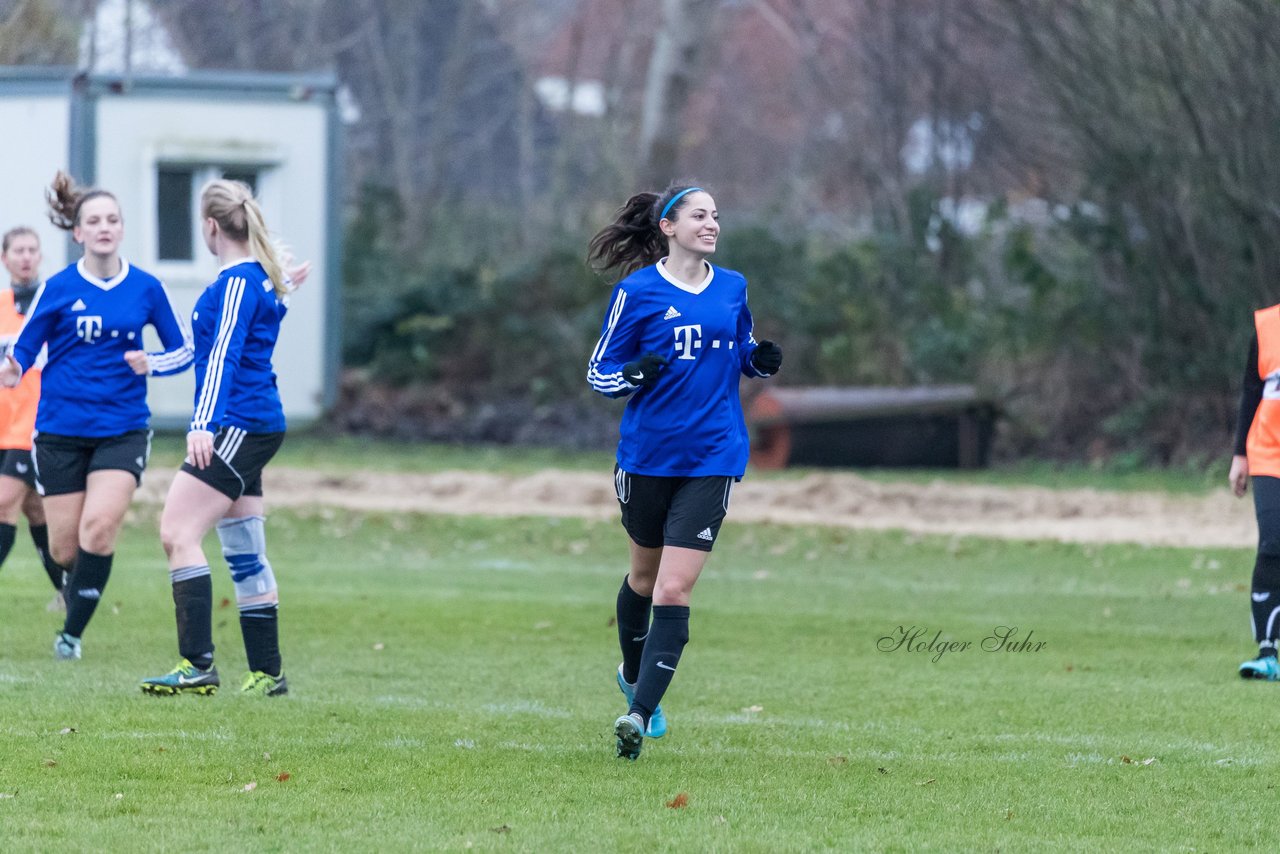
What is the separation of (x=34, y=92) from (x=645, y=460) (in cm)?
1554

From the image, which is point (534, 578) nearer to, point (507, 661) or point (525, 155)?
point (507, 661)

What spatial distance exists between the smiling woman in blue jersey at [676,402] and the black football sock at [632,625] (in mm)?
286

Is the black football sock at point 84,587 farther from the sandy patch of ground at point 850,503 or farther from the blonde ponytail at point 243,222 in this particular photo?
the sandy patch of ground at point 850,503

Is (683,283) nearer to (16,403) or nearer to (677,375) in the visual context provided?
(677,375)

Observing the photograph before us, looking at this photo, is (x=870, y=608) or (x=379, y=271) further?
(x=379, y=271)

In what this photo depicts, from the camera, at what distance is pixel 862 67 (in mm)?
28641

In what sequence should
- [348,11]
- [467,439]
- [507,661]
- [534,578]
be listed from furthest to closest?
1. [348,11]
2. [467,439]
3. [534,578]
4. [507,661]

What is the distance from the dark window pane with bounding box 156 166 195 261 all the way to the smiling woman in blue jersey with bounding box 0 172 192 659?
44.7 ft

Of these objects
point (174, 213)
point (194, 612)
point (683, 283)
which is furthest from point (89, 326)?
point (174, 213)

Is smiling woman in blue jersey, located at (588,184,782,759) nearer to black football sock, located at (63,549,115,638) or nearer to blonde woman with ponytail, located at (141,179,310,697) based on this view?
blonde woman with ponytail, located at (141,179,310,697)

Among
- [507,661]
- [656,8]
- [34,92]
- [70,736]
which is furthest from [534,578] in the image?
[656,8]

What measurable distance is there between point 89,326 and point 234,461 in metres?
1.31

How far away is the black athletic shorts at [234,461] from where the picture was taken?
732cm

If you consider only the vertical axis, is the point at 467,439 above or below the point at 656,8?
below
